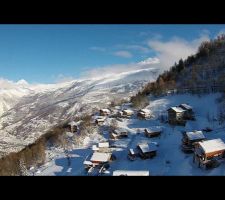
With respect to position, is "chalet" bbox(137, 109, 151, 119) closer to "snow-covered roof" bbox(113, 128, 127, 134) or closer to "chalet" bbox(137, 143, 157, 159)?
"snow-covered roof" bbox(113, 128, 127, 134)

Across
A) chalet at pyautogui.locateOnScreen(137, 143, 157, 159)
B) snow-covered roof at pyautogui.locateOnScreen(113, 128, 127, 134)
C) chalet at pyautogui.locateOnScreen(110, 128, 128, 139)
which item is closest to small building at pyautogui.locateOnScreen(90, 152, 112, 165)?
chalet at pyautogui.locateOnScreen(137, 143, 157, 159)

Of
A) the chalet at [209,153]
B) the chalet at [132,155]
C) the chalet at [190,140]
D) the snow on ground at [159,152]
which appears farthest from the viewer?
the chalet at [132,155]

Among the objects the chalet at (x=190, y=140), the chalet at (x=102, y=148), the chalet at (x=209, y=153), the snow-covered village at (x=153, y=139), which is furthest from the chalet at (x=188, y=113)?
the chalet at (x=209, y=153)

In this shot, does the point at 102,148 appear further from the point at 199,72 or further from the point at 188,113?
the point at 199,72

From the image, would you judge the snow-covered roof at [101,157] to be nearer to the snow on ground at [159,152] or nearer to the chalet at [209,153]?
the snow on ground at [159,152]
